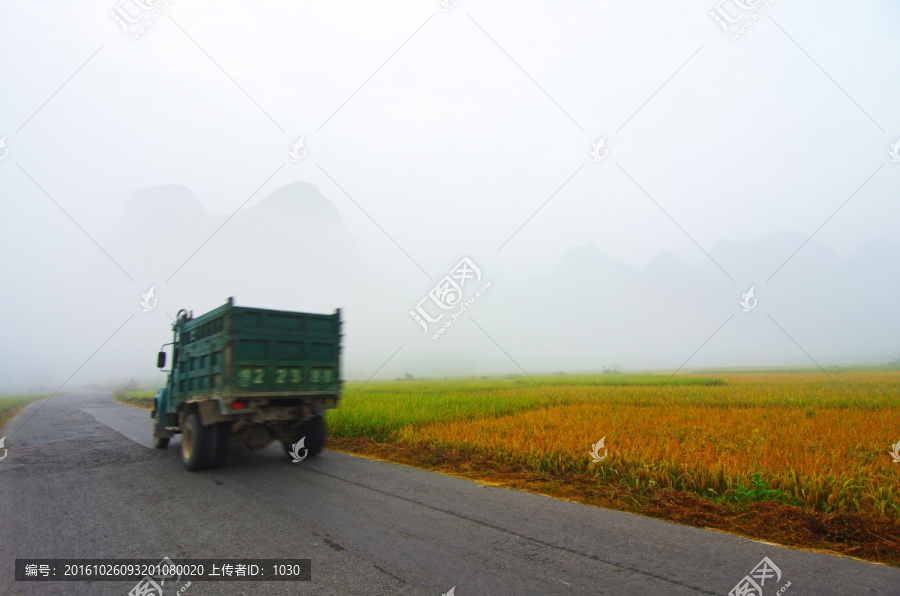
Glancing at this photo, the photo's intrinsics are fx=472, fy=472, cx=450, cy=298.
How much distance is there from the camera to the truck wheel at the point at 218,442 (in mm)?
8438

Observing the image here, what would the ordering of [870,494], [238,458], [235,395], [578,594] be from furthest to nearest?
[238,458] < [235,395] < [870,494] < [578,594]

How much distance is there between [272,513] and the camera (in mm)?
5816

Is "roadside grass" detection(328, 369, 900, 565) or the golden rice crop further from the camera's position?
the golden rice crop

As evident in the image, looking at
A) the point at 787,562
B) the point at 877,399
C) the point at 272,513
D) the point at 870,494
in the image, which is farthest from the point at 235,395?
the point at 877,399

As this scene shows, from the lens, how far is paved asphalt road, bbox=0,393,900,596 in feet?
12.7

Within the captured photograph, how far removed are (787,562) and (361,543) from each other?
4033 millimetres

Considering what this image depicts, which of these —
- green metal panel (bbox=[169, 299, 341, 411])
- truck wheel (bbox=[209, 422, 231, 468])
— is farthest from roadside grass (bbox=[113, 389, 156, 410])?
truck wheel (bbox=[209, 422, 231, 468])

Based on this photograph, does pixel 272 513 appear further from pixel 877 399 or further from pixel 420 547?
pixel 877 399

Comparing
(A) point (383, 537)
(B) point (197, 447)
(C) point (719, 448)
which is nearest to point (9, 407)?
(B) point (197, 447)

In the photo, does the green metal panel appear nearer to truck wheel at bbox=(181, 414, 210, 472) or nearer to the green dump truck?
the green dump truck

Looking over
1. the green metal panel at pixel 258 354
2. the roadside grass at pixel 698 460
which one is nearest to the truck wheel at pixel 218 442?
the green metal panel at pixel 258 354

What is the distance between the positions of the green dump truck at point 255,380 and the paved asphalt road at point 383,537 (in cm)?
81

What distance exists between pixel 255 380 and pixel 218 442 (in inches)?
62.2

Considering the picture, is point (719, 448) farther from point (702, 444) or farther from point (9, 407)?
point (9, 407)
